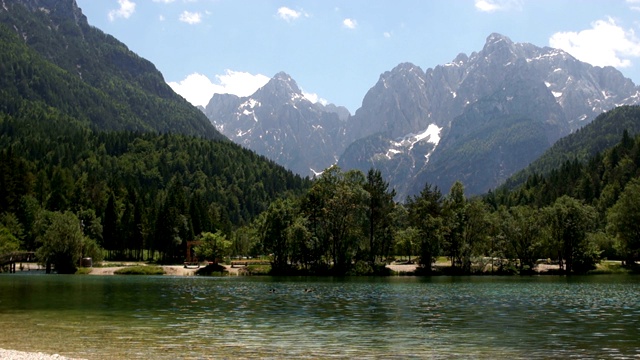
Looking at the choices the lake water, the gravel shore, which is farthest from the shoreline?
the gravel shore

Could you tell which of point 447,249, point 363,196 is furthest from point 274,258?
point 447,249

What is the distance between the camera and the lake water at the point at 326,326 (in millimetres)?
27938

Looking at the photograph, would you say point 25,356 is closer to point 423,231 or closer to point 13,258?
point 423,231

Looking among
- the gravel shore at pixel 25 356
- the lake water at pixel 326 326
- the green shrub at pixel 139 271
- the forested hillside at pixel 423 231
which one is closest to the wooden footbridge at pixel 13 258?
the green shrub at pixel 139 271

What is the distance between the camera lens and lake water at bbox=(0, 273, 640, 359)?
27.9m

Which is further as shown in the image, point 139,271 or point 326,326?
point 139,271

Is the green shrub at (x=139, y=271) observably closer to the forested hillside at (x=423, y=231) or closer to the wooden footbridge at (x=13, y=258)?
the wooden footbridge at (x=13, y=258)

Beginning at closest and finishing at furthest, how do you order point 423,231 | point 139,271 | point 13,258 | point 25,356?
1. point 25,356
2. point 423,231
3. point 139,271
4. point 13,258

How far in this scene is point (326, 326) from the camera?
3709cm

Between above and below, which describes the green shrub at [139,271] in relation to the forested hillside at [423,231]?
below

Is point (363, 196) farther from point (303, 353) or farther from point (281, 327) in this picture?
point (303, 353)

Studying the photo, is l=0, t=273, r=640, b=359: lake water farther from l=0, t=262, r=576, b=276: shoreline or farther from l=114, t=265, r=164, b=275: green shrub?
l=114, t=265, r=164, b=275: green shrub

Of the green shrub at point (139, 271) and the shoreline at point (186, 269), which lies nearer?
the shoreline at point (186, 269)

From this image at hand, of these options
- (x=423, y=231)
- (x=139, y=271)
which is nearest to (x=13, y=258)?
(x=139, y=271)
